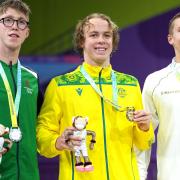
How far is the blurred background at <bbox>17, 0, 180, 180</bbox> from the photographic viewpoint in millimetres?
4668

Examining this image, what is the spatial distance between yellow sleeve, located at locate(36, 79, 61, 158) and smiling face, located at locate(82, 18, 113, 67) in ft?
0.85

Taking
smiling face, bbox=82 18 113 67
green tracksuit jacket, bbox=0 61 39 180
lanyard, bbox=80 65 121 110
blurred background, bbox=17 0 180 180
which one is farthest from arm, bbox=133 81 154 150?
blurred background, bbox=17 0 180 180

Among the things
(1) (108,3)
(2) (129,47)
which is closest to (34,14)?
(1) (108,3)

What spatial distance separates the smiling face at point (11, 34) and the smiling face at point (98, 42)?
390 mm

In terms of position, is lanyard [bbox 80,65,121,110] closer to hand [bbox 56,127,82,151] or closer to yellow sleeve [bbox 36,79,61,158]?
yellow sleeve [bbox 36,79,61,158]

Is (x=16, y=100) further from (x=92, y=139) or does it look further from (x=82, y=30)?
(x=82, y=30)

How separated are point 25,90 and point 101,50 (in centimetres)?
48

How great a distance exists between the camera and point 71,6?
9.21 metres

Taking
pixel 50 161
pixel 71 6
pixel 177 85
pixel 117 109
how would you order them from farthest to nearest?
pixel 71 6 < pixel 50 161 < pixel 177 85 < pixel 117 109

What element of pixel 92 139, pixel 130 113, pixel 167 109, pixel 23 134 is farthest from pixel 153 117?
pixel 23 134

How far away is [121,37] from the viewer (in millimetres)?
5066

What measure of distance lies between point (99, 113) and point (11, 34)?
616mm

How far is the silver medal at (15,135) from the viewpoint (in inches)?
84.2

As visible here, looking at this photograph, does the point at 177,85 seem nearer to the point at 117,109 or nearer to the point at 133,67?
the point at 117,109
